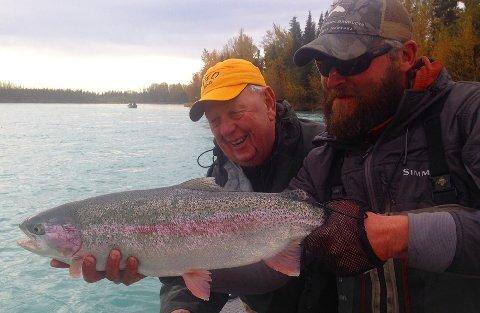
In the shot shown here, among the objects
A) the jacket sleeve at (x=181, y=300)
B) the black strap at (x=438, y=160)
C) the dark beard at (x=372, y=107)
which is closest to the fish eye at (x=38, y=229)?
the jacket sleeve at (x=181, y=300)

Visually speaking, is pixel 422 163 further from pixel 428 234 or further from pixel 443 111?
pixel 428 234

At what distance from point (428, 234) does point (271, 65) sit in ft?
171

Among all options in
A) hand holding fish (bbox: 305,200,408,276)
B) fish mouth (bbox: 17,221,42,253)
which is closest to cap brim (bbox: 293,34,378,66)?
hand holding fish (bbox: 305,200,408,276)

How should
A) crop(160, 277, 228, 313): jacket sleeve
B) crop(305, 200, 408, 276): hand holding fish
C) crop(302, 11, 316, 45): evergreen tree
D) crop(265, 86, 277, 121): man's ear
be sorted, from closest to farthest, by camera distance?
crop(305, 200, 408, 276): hand holding fish < crop(160, 277, 228, 313): jacket sleeve < crop(265, 86, 277, 121): man's ear < crop(302, 11, 316, 45): evergreen tree

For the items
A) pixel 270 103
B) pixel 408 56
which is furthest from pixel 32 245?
pixel 408 56

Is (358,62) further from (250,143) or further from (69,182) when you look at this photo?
(69,182)

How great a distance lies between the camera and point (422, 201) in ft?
7.60

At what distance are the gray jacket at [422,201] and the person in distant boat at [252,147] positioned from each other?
74 cm

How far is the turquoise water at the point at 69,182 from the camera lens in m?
5.75

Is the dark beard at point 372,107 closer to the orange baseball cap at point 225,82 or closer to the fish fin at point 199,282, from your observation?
the orange baseball cap at point 225,82

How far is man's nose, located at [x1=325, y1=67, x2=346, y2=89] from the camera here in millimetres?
2711

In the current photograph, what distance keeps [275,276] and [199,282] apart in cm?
53

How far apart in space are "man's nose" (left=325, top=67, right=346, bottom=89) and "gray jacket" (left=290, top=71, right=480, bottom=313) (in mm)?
364

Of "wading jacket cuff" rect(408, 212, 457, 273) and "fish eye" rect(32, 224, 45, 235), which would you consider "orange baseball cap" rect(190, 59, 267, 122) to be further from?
"wading jacket cuff" rect(408, 212, 457, 273)
